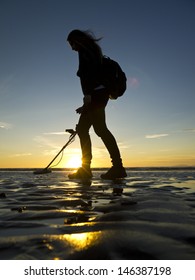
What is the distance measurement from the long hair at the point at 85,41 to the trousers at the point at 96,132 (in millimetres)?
1300

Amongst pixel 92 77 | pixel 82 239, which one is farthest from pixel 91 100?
pixel 82 239

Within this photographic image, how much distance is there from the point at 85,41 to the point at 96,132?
2.07 m

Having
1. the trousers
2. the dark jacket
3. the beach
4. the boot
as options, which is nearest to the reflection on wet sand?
the beach

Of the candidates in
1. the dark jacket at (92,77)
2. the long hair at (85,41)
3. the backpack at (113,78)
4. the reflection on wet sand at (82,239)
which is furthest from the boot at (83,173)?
the reflection on wet sand at (82,239)

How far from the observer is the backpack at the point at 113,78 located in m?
6.12

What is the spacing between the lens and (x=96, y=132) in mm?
6539

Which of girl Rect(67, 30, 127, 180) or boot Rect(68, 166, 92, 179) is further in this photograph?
boot Rect(68, 166, 92, 179)

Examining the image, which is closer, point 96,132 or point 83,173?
point 96,132

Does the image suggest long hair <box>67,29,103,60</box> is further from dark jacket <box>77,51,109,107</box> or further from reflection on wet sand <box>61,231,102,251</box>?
reflection on wet sand <box>61,231,102,251</box>

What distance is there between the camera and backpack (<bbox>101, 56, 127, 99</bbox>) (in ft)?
20.1

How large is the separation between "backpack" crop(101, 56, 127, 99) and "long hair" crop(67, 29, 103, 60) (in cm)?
28

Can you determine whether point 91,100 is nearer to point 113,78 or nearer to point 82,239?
point 113,78
